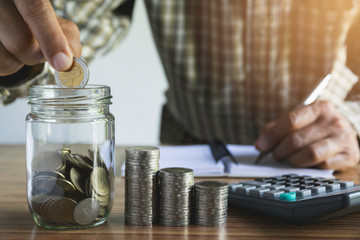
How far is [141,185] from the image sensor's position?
0.61 m

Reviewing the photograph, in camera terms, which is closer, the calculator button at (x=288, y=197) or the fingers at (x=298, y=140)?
the calculator button at (x=288, y=197)

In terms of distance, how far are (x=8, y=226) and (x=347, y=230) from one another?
42 cm

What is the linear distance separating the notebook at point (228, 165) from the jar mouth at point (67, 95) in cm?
37

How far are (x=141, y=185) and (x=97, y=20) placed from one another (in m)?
1.14

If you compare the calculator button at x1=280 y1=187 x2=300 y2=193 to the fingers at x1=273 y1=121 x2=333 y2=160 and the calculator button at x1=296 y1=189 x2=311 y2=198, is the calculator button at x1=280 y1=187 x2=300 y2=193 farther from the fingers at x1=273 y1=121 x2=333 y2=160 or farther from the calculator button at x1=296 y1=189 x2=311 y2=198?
the fingers at x1=273 y1=121 x2=333 y2=160

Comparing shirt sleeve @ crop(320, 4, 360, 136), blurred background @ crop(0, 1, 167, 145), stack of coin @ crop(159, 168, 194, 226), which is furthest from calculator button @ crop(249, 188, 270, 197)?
blurred background @ crop(0, 1, 167, 145)

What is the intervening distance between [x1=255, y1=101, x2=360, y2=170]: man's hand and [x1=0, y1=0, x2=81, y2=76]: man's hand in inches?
19.5

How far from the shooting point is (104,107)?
0.64 meters

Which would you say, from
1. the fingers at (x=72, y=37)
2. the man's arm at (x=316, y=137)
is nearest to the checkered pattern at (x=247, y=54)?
the man's arm at (x=316, y=137)

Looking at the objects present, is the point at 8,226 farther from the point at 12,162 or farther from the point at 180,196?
the point at 12,162

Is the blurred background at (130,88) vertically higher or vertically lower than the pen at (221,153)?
higher

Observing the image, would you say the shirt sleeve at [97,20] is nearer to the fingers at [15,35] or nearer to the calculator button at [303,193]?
the fingers at [15,35]

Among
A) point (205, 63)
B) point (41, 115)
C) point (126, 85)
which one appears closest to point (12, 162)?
point (41, 115)

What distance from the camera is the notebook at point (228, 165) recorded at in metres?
0.94
